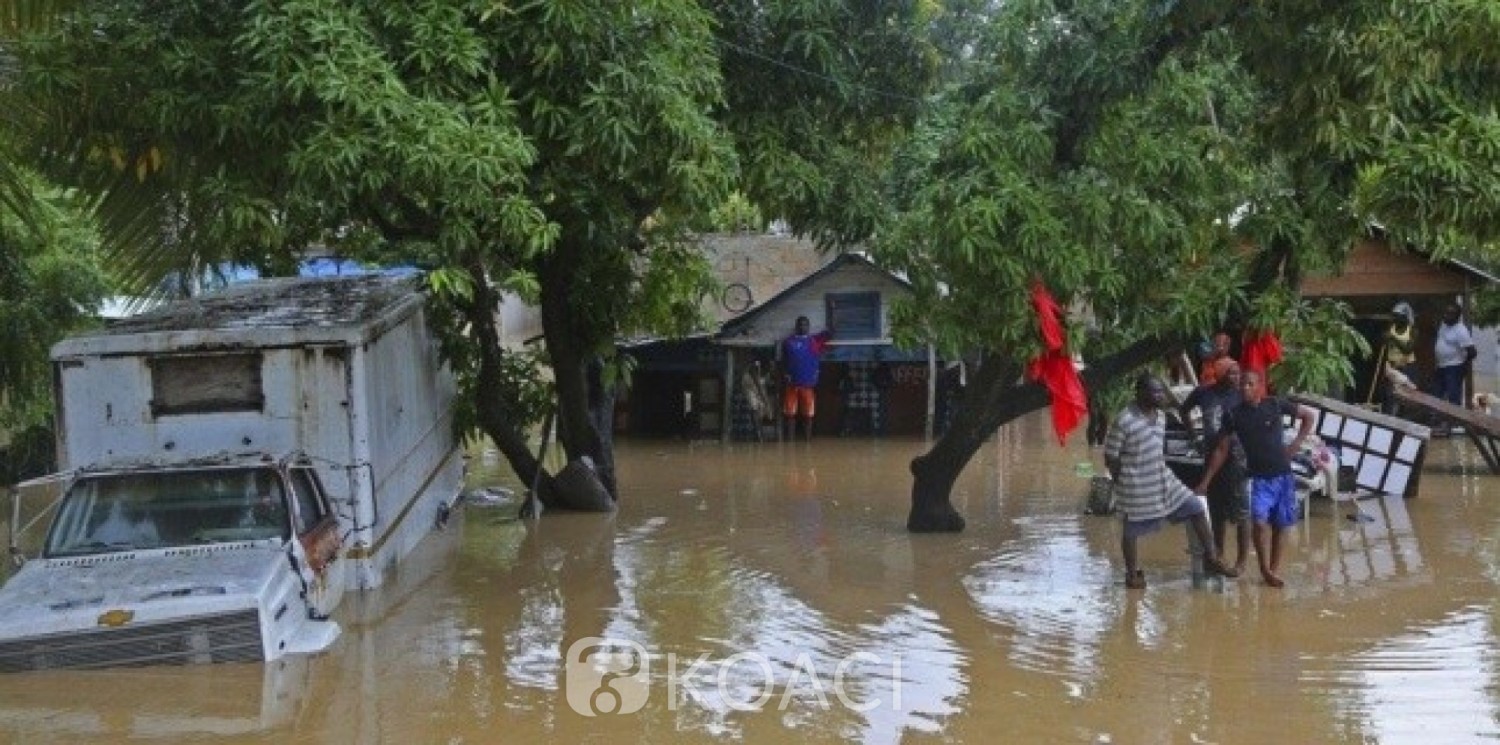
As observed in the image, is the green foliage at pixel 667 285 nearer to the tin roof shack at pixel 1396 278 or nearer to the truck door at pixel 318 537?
the truck door at pixel 318 537

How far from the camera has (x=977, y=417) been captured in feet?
46.5

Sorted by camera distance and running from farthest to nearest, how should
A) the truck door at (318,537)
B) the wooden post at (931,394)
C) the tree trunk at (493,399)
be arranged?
the wooden post at (931,394) → the tree trunk at (493,399) → the truck door at (318,537)

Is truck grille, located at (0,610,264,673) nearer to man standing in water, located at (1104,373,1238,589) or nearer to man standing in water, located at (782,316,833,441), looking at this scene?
man standing in water, located at (1104,373,1238,589)

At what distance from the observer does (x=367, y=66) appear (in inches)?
420

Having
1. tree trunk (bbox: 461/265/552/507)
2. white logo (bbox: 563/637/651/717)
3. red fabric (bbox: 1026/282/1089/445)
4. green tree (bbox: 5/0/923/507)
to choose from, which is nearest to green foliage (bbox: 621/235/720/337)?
green tree (bbox: 5/0/923/507)

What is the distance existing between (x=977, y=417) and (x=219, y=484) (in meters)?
6.53

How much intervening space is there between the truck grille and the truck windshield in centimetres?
92

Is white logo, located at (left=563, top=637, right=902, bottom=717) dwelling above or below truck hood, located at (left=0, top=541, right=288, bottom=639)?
below

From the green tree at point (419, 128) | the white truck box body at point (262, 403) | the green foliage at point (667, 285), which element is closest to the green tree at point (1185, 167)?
the green tree at point (419, 128)

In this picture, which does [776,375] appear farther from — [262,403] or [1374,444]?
[262,403]

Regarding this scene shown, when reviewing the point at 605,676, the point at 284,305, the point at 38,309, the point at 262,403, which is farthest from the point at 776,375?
the point at 605,676

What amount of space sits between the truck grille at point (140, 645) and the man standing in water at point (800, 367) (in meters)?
13.9

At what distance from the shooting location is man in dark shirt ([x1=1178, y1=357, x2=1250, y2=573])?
1158 centimetres

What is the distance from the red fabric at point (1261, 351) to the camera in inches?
464
